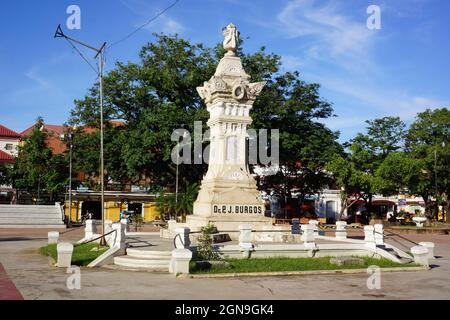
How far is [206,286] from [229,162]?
31.9 feet

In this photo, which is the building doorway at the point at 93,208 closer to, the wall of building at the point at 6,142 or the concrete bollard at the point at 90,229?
the wall of building at the point at 6,142

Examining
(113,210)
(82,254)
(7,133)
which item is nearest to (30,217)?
(113,210)

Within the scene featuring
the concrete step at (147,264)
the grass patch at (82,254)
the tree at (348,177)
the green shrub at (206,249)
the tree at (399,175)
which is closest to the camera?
the concrete step at (147,264)

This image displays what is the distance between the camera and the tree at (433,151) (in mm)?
51625

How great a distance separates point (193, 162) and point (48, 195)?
75.0 feet

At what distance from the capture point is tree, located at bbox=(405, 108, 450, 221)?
169ft

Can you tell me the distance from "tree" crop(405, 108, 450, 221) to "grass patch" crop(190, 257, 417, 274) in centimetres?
3590

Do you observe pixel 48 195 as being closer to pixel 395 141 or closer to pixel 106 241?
pixel 106 241

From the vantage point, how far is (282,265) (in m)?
16.1

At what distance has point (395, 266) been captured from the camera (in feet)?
57.1

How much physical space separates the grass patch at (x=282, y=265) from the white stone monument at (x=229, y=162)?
418cm

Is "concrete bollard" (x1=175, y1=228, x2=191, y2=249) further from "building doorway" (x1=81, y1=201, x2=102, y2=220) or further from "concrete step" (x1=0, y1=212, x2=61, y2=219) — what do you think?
"building doorway" (x1=81, y1=201, x2=102, y2=220)

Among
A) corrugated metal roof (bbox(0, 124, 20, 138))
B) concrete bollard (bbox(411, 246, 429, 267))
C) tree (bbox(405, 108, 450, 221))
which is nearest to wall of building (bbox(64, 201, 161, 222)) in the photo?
corrugated metal roof (bbox(0, 124, 20, 138))

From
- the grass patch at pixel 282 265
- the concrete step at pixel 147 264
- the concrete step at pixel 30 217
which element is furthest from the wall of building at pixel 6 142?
the grass patch at pixel 282 265
